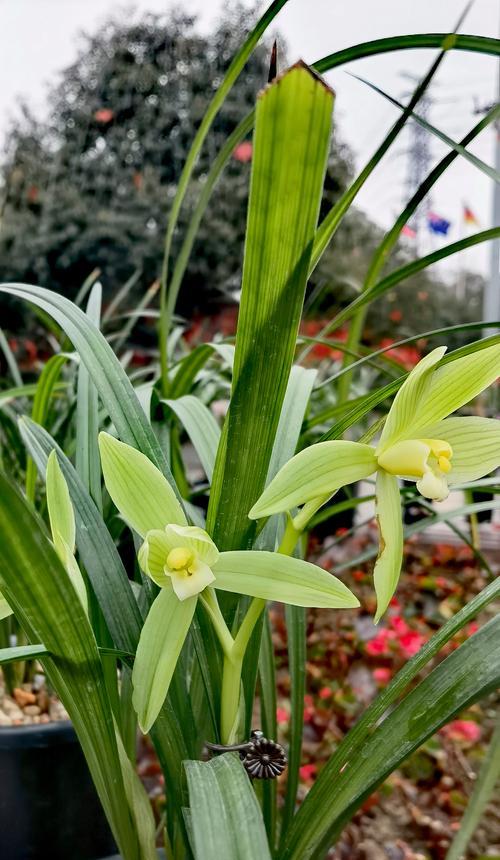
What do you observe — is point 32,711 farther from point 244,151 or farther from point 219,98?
point 244,151

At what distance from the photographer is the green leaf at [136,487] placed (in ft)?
1.02

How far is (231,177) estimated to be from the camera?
3604 millimetres

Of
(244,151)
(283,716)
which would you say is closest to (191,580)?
(283,716)

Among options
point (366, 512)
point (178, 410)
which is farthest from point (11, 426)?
point (366, 512)

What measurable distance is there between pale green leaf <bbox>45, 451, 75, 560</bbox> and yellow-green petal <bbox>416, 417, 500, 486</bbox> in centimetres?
19

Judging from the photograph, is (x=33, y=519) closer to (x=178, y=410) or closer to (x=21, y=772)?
(x=178, y=410)

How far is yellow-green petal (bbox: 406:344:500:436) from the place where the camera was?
331 mm

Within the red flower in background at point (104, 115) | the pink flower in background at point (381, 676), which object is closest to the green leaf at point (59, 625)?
the pink flower in background at point (381, 676)

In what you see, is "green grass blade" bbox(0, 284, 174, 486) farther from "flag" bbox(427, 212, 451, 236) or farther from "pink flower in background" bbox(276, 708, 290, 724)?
"flag" bbox(427, 212, 451, 236)

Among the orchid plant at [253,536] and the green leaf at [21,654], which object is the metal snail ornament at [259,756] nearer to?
the orchid plant at [253,536]

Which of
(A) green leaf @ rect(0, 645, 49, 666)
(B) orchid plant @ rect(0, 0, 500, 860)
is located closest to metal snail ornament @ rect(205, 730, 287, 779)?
(B) orchid plant @ rect(0, 0, 500, 860)

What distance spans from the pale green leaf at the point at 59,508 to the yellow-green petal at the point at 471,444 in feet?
0.63

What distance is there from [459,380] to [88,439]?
12.1 inches

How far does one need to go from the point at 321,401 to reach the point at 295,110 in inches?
71.2
